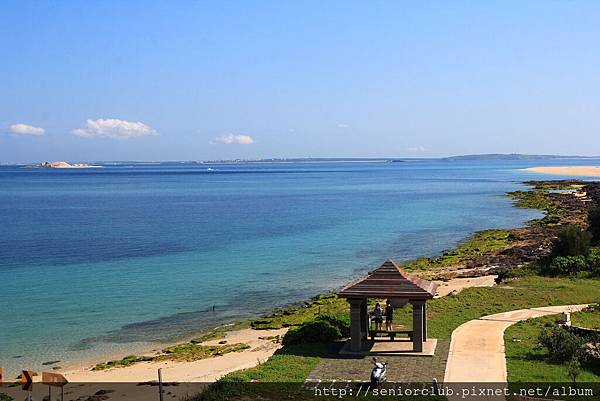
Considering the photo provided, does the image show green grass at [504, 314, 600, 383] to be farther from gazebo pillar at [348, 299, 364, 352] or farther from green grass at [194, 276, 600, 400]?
gazebo pillar at [348, 299, 364, 352]

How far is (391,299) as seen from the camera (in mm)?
18625

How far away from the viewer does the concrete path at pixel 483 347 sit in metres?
16.2

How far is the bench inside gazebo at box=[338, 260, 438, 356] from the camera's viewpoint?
60.6ft

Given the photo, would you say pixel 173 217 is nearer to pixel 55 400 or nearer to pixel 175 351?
pixel 175 351

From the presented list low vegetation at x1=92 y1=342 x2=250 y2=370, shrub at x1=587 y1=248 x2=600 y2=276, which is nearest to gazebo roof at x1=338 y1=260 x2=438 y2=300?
low vegetation at x1=92 y1=342 x2=250 y2=370

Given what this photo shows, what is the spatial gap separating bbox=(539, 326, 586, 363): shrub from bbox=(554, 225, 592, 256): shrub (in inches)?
705

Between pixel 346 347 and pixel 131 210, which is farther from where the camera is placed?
pixel 131 210

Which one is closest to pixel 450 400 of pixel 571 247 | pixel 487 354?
pixel 487 354

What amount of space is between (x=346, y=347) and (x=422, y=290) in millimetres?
2891

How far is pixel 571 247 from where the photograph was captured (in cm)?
3419

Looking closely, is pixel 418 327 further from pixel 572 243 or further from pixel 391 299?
pixel 572 243

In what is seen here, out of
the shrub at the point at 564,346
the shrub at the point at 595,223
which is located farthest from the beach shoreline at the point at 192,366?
the shrub at the point at 595,223

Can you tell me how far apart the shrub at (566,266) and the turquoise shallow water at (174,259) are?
40.9 feet

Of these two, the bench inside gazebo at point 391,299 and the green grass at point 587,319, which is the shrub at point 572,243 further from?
the bench inside gazebo at point 391,299
